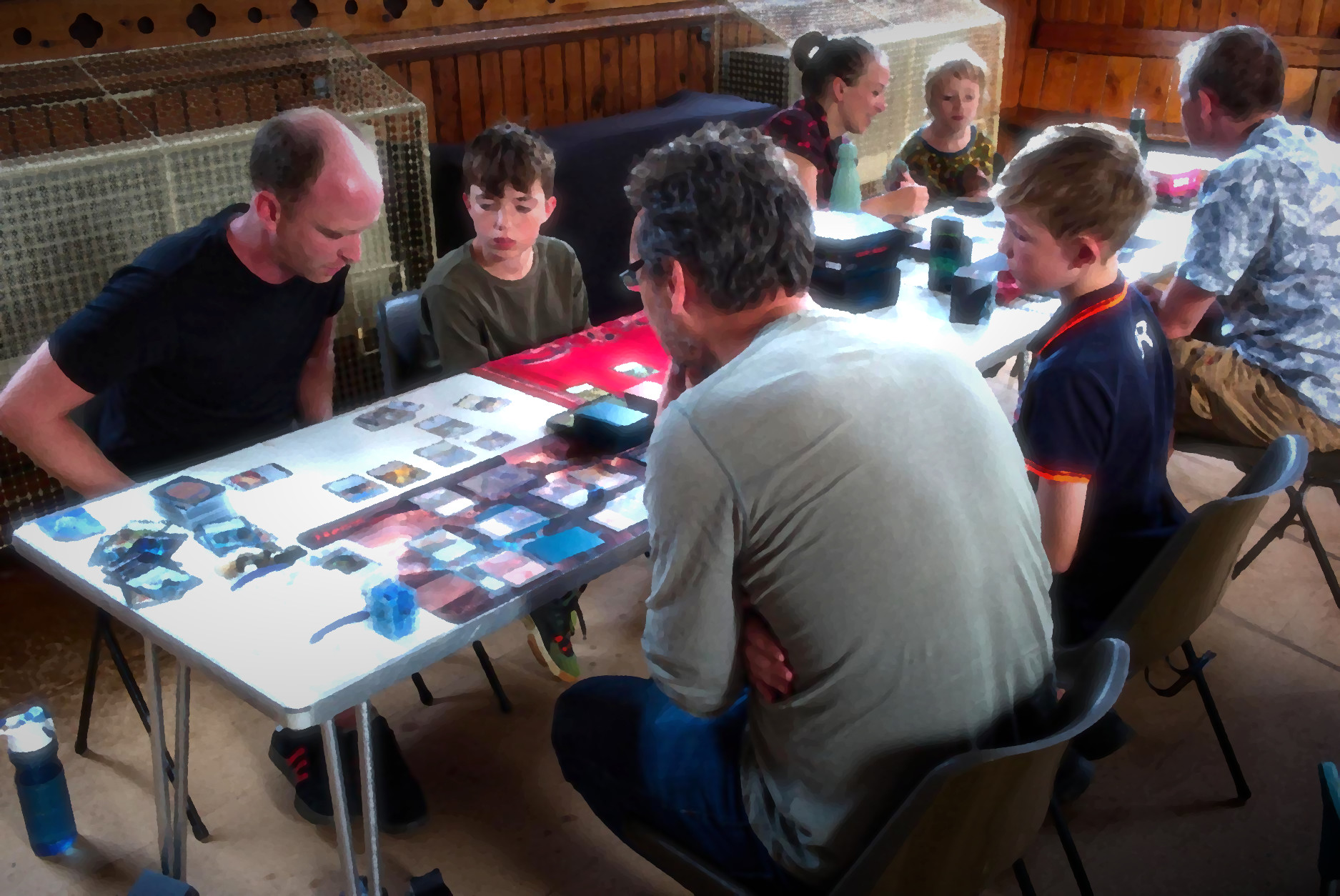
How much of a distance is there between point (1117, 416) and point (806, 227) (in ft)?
2.28

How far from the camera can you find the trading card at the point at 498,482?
1914 mm

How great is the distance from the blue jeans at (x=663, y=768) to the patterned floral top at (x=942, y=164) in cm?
277

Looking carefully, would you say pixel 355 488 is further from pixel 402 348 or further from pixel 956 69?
pixel 956 69

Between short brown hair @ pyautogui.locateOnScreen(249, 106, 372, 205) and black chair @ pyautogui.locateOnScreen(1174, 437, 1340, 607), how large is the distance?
2119 mm

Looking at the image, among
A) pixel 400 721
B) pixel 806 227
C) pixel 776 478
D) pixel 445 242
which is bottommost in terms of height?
pixel 400 721

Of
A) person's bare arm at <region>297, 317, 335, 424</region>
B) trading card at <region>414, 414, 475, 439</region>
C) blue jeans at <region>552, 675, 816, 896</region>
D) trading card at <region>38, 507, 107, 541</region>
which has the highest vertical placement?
trading card at <region>38, 507, 107, 541</region>

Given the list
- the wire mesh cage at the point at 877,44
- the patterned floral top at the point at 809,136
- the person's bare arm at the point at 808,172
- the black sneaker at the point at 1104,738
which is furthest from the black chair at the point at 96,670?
the wire mesh cage at the point at 877,44

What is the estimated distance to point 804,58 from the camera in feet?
12.4

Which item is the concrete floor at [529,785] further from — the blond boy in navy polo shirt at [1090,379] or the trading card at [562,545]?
the trading card at [562,545]

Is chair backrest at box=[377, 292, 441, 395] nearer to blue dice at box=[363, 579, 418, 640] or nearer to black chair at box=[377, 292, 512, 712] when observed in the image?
black chair at box=[377, 292, 512, 712]

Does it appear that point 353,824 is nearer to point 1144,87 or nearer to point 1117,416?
point 1117,416

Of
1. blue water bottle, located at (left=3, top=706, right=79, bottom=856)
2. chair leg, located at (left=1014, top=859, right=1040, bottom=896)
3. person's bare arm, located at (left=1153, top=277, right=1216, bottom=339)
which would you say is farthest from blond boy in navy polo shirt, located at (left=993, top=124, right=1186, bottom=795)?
blue water bottle, located at (left=3, top=706, right=79, bottom=856)

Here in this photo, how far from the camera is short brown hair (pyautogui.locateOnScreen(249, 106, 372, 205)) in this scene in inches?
84.0

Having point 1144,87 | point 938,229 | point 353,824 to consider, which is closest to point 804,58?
point 938,229
